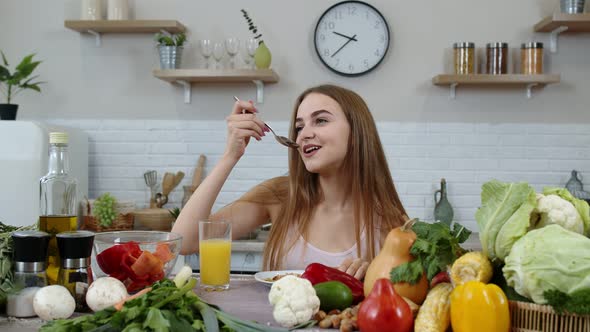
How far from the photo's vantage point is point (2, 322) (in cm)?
134

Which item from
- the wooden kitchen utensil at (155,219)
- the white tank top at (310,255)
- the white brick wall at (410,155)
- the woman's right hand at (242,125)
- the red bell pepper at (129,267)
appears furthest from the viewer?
the white brick wall at (410,155)

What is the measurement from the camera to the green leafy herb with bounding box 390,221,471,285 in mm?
1384

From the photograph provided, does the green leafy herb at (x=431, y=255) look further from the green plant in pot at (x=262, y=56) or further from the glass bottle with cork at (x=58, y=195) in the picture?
the green plant in pot at (x=262, y=56)

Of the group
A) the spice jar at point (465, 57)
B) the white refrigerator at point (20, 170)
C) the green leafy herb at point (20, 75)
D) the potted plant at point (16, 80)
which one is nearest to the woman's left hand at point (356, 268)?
the white refrigerator at point (20, 170)

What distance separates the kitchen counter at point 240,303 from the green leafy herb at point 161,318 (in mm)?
148

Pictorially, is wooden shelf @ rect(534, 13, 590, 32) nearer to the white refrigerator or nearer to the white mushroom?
the white refrigerator

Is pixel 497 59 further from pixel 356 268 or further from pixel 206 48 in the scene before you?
pixel 356 268

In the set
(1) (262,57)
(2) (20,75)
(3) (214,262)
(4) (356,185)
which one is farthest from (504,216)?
(2) (20,75)

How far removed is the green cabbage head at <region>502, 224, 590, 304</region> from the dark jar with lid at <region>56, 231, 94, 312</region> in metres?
0.92

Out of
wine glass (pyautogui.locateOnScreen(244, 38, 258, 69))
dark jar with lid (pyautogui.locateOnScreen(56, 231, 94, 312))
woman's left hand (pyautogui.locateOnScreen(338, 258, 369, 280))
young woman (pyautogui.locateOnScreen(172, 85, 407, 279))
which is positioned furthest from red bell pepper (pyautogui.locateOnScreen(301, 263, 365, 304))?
wine glass (pyautogui.locateOnScreen(244, 38, 258, 69))

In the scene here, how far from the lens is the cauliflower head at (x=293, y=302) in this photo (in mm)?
1314

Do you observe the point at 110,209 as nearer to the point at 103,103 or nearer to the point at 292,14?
the point at 103,103

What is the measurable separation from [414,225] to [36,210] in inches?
111

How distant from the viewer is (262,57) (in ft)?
13.5
